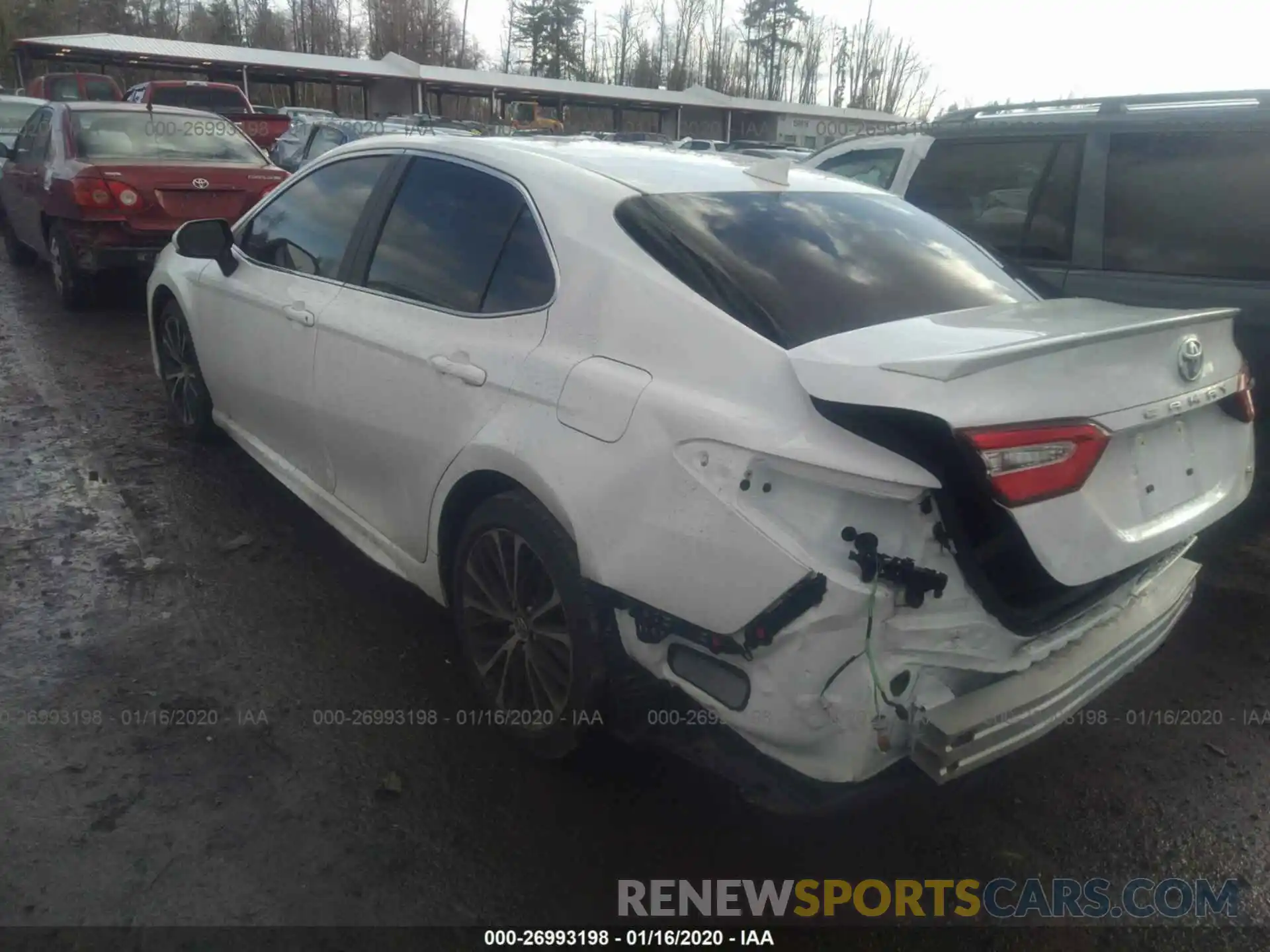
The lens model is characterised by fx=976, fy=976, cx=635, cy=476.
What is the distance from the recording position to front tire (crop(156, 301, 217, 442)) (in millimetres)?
5199

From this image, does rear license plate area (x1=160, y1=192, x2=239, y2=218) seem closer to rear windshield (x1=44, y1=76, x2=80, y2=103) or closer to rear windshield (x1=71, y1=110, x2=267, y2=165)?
rear windshield (x1=71, y1=110, x2=267, y2=165)

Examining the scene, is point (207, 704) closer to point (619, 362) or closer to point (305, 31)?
point (619, 362)

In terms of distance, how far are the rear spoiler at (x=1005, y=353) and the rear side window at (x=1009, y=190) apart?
2510 millimetres

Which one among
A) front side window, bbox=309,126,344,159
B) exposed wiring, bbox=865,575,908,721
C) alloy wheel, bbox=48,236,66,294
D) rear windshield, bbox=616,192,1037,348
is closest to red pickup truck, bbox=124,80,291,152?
front side window, bbox=309,126,344,159

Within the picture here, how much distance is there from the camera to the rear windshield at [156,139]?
27.8 ft

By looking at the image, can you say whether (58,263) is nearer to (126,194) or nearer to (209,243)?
(126,194)

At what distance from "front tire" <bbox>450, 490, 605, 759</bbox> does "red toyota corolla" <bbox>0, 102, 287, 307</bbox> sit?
21.4ft

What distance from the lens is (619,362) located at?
252 centimetres

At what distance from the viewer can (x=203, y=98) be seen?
72.1 feet

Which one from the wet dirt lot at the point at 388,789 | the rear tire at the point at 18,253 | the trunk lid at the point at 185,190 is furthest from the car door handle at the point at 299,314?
the rear tire at the point at 18,253

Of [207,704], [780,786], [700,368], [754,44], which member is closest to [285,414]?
[207,704]

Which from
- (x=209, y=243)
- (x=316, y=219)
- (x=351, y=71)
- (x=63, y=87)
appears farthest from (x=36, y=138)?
(x=351, y=71)

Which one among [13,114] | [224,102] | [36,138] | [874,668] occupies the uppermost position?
[224,102]

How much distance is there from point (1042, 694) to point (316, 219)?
3271 millimetres
